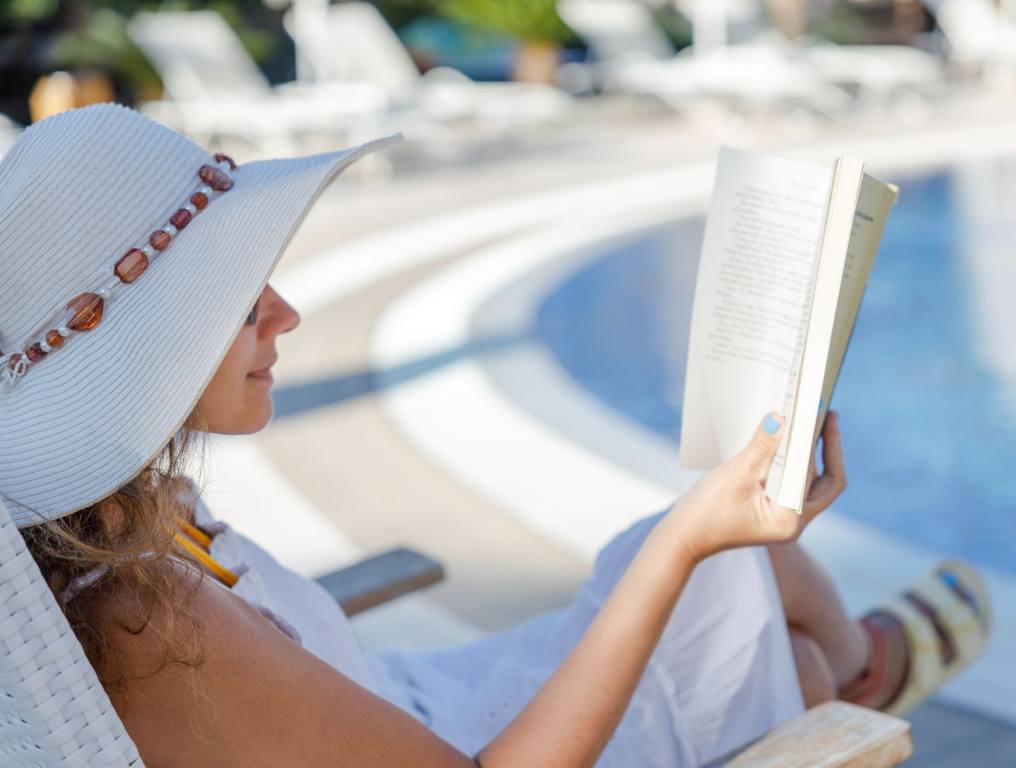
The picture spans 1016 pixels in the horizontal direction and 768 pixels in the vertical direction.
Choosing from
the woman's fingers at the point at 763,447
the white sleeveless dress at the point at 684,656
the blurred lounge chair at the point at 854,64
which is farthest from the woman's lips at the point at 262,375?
the blurred lounge chair at the point at 854,64

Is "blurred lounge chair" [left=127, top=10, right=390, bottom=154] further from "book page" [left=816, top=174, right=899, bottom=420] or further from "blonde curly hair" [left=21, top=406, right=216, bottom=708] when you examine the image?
"blonde curly hair" [left=21, top=406, right=216, bottom=708]

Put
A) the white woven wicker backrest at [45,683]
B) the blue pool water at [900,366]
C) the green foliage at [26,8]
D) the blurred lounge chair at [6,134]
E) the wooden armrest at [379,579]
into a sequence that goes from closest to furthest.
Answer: the white woven wicker backrest at [45,683]
the wooden armrest at [379,579]
the blue pool water at [900,366]
the blurred lounge chair at [6,134]
the green foliage at [26,8]

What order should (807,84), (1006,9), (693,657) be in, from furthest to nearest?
(1006,9) < (807,84) < (693,657)

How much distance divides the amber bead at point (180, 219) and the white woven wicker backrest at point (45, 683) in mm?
386

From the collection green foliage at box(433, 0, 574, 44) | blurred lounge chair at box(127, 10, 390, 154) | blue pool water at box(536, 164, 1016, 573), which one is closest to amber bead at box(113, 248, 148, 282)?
blue pool water at box(536, 164, 1016, 573)

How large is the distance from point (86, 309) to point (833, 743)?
858mm

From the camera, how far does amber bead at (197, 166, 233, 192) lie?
1.47 metres

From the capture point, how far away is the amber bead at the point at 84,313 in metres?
1.32

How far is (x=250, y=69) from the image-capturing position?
38.7 feet

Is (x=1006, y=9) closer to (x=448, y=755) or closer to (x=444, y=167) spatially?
(x=444, y=167)

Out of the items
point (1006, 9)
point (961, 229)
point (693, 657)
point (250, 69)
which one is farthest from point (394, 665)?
point (1006, 9)

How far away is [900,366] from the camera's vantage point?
575 cm

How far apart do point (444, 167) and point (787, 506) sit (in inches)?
393

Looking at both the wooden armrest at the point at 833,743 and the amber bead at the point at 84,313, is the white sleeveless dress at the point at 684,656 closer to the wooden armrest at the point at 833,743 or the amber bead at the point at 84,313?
the wooden armrest at the point at 833,743
